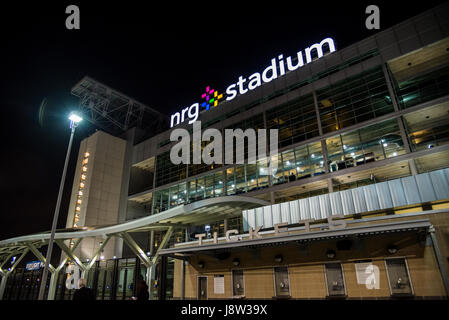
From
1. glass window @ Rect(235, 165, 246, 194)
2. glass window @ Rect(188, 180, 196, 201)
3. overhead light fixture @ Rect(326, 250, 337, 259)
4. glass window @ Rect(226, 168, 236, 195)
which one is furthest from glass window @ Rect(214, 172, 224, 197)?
overhead light fixture @ Rect(326, 250, 337, 259)

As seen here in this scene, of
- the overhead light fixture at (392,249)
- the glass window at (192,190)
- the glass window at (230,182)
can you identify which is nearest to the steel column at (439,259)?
the overhead light fixture at (392,249)

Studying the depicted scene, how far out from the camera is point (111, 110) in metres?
57.2

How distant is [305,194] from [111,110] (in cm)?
4292

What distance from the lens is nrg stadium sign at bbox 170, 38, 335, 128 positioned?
34.4 m

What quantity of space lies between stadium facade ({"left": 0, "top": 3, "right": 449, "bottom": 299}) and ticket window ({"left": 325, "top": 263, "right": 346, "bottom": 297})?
0.17 feet

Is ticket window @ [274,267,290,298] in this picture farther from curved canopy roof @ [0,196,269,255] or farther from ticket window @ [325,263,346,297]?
curved canopy roof @ [0,196,269,255]

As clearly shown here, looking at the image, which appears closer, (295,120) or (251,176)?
(295,120)

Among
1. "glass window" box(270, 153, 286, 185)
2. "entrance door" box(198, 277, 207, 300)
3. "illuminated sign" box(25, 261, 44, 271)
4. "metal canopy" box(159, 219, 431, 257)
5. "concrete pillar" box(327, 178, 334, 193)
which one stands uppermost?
"glass window" box(270, 153, 286, 185)

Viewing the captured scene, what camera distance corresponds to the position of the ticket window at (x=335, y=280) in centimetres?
1198

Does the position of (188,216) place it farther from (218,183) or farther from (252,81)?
(252,81)

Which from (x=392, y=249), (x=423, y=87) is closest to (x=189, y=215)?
(x=392, y=249)

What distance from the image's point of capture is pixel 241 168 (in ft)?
119

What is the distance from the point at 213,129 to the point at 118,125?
27165mm
